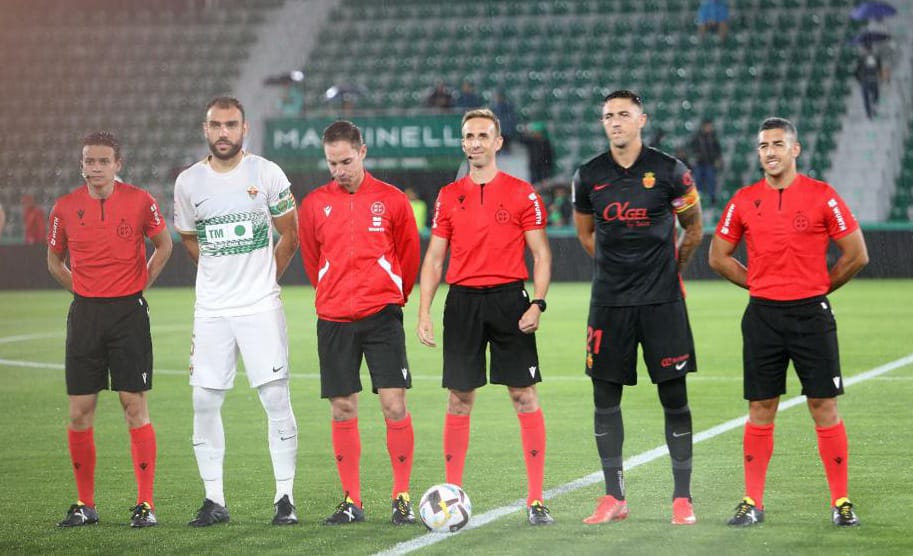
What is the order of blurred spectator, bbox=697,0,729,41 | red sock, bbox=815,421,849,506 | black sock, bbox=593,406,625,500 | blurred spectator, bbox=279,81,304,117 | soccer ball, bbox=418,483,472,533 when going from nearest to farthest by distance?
soccer ball, bbox=418,483,472,533 → red sock, bbox=815,421,849,506 → black sock, bbox=593,406,625,500 → blurred spectator, bbox=279,81,304,117 → blurred spectator, bbox=697,0,729,41

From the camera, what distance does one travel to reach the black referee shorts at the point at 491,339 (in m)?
7.15

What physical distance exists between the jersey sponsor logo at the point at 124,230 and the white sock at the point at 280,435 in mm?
1022

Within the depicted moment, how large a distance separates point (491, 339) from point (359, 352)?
2.16 feet

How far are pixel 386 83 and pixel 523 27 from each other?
3.50 m

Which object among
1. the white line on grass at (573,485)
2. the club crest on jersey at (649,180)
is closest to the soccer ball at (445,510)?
the white line on grass at (573,485)

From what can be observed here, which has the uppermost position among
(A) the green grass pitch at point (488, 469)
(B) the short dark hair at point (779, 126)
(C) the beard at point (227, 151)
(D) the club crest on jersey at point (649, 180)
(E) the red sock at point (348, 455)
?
(B) the short dark hair at point (779, 126)

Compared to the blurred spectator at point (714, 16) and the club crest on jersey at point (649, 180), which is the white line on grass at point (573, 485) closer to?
the club crest on jersey at point (649, 180)

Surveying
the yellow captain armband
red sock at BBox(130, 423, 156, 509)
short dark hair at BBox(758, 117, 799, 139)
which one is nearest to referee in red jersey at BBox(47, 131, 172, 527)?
red sock at BBox(130, 423, 156, 509)

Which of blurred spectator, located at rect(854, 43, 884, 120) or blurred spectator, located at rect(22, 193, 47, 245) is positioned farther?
blurred spectator, located at rect(854, 43, 884, 120)

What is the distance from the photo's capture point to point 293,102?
99.7 ft

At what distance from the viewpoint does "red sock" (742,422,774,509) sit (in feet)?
23.0

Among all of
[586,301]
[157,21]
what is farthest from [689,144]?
Answer: [157,21]

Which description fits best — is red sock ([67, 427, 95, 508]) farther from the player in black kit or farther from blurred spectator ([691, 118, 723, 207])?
blurred spectator ([691, 118, 723, 207])

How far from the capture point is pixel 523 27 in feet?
110
